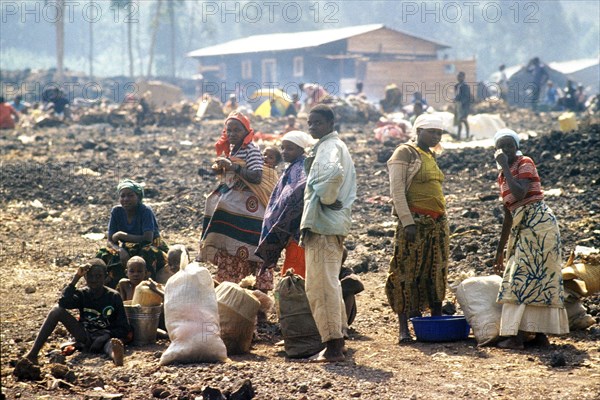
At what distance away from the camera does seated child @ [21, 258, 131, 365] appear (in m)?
5.88

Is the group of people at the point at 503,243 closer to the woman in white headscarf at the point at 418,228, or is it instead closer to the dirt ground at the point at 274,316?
the woman in white headscarf at the point at 418,228

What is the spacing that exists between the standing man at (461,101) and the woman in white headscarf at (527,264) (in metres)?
13.9

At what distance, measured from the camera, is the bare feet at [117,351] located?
5.62 metres

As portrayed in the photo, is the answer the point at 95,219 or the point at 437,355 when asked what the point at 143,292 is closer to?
the point at 437,355

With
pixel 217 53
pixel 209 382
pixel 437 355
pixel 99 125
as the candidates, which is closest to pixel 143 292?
pixel 209 382

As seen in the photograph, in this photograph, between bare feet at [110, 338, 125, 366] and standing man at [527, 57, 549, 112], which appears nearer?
bare feet at [110, 338, 125, 366]

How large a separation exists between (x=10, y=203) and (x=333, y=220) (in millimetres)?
9117

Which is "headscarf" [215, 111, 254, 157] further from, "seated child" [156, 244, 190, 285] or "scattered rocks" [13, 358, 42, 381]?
"scattered rocks" [13, 358, 42, 381]

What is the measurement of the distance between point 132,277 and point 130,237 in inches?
16.2

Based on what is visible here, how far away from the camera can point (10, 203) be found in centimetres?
1348

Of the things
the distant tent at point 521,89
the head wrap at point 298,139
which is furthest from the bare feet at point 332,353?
the distant tent at point 521,89

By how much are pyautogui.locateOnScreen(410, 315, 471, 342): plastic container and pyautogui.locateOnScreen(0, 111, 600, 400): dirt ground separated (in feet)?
0.21

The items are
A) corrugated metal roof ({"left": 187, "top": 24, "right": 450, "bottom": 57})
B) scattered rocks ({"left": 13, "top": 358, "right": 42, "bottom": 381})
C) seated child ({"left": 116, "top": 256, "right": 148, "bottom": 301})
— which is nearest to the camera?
scattered rocks ({"left": 13, "top": 358, "right": 42, "bottom": 381})

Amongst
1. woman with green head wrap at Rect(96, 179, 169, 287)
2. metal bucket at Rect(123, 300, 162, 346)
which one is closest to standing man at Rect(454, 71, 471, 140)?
woman with green head wrap at Rect(96, 179, 169, 287)
